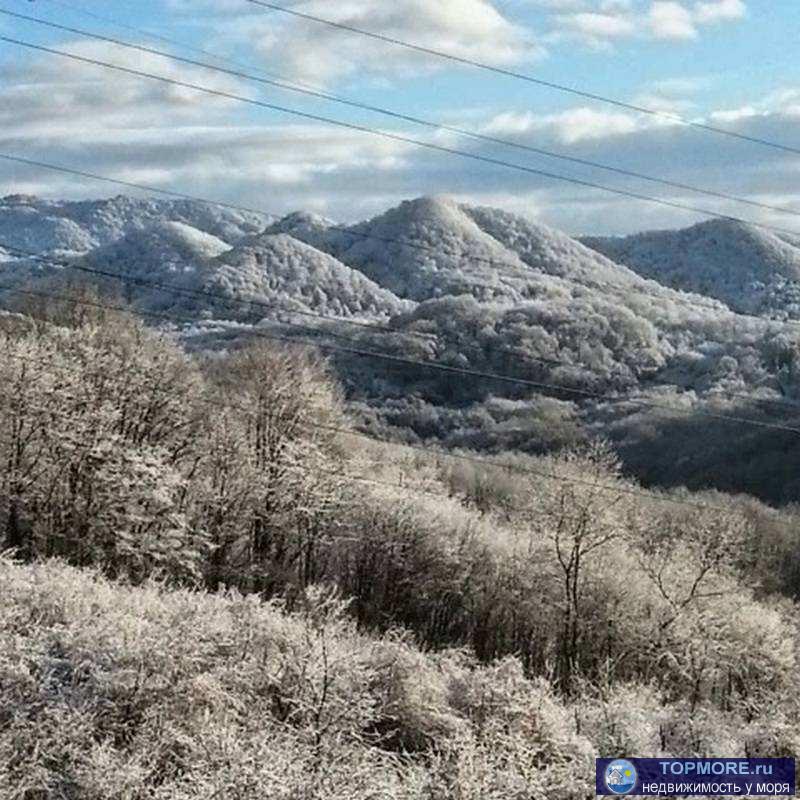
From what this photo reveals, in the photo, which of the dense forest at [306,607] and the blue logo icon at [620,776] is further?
the dense forest at [306,607]

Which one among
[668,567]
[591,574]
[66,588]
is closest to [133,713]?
[66,588]

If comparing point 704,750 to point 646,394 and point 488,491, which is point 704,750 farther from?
point 646,394

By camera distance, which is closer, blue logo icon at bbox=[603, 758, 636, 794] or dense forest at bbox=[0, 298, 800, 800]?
blue logo icon at bbox=[603, 758, 636, 794]

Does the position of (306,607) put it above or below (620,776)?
below

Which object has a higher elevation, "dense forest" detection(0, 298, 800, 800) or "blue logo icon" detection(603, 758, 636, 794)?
"blue logo icon" detection(603, 758, 636, 794)

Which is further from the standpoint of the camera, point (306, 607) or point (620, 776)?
point (306, 607)
